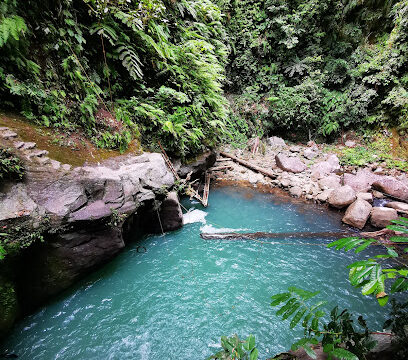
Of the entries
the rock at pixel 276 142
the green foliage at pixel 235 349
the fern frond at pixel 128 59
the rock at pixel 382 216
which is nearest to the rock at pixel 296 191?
the rock at pixel 382 216

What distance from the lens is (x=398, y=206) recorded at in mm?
5613

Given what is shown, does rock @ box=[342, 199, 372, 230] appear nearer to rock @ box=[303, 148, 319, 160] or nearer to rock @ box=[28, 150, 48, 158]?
rock @ box=[303, 148, 319, 160]

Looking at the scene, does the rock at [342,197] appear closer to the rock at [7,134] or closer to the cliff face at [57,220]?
the cliff face at [57,220]

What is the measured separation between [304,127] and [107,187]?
1077cm

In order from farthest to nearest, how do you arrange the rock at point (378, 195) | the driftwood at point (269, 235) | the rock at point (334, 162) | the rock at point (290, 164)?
the rock at point (290, 164) < the rock at point (334, 162) < the rock at point (378, 195) < the driftwood at point (269, 235)

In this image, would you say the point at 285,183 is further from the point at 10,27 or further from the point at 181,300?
the point at 10,27

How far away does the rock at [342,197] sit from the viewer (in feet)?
19.3

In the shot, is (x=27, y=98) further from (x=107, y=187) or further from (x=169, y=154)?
(x=169, y=154)

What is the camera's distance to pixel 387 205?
19.1ft

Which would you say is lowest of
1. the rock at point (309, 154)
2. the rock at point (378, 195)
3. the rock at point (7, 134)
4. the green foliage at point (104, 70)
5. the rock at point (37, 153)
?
the rock at point (378, 195)

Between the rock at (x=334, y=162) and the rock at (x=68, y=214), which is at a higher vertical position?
the rock at (x=68, y=214)

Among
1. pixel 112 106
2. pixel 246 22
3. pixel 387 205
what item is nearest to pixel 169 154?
pixel 112 106

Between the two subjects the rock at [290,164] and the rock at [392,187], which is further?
the rock at [290,164]

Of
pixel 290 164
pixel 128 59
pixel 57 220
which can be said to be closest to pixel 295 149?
pixel 290 164
